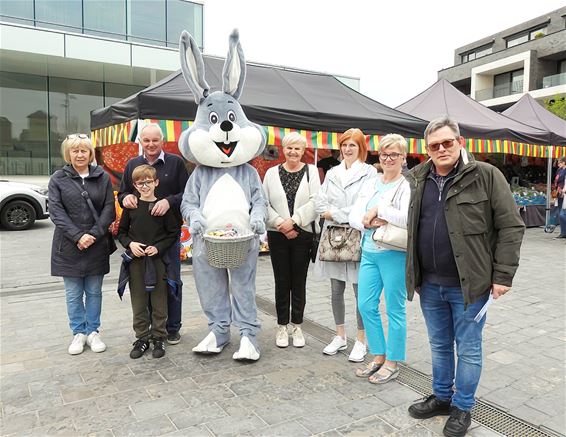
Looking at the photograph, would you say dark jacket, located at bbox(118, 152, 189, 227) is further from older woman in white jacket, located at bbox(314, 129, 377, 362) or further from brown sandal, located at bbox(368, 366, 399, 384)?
brown sandal, located at bbox(368, 366, 399, 384)

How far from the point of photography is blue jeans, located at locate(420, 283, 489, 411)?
2.51 m

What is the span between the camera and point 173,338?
12.9ft

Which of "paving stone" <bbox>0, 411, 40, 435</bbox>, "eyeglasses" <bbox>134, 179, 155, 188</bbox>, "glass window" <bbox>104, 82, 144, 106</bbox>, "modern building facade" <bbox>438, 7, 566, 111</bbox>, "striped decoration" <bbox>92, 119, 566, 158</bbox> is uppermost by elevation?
"modern building facade" <bbox>438, 7, 566, 111</bbox>

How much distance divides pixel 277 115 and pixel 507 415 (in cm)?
532

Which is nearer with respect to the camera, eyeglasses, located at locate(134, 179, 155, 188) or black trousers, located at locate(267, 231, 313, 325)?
eyeglasses, located at locate(134, 179, 155, 188)

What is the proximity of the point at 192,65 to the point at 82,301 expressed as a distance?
6.91 feet

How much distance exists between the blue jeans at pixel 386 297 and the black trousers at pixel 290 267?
0.68 meters

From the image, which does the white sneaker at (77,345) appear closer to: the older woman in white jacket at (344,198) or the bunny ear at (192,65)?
the older woman in white jacket at (344,198)

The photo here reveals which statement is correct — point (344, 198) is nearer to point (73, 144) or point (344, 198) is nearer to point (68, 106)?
point (73, 144)

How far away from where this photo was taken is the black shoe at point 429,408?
9.02 ft

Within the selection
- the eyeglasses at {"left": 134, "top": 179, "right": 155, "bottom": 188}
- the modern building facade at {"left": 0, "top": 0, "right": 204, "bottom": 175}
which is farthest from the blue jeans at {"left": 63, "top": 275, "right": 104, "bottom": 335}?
the modern building facade at {"left": 0, "top": 0, "right": 204, "bottom": 175}

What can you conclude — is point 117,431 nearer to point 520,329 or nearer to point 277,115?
point 520,329

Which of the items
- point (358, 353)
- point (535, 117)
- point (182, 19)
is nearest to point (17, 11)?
point (182, 19)

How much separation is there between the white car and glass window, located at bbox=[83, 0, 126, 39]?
8419 millimetres
